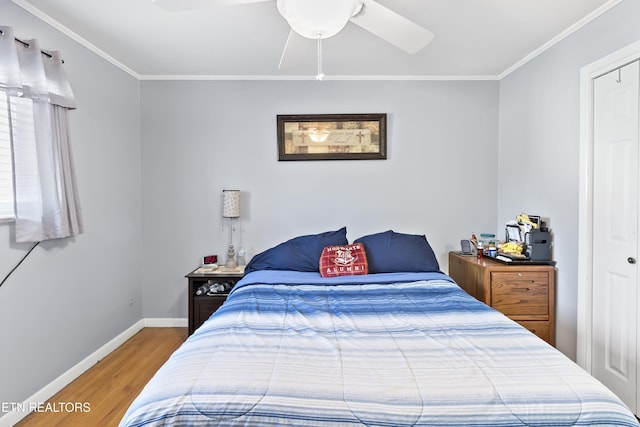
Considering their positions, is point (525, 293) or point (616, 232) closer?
point (616, 232)

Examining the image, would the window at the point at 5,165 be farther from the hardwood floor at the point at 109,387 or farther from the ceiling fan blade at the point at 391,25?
the ceiling fan blade at the point at 391,25

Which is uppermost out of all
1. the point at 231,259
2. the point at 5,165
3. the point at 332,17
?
the point at 332,17

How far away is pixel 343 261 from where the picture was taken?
3002 millimetres

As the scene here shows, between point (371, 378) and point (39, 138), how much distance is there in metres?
2.36

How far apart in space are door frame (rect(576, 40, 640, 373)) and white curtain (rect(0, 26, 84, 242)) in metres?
3.49

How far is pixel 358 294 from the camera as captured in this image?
244cm

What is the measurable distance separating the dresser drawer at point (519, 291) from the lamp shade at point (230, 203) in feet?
7.53

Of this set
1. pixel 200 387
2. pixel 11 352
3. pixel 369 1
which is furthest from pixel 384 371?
pixel 11 352

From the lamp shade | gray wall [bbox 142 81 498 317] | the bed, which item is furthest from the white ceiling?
the bed

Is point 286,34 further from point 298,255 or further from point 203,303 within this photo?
point 203,303

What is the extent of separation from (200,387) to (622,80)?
2832mm

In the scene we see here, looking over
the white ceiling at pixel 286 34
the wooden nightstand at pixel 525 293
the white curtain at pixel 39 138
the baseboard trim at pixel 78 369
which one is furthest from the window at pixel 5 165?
the wooden nightstand at pixel 525 293

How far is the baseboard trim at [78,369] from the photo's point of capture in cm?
218

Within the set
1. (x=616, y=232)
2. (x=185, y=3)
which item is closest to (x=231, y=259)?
(x=185, y=3)
